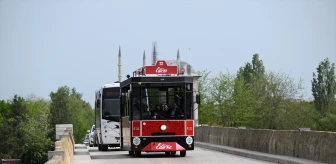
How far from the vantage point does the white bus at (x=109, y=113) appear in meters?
41.4

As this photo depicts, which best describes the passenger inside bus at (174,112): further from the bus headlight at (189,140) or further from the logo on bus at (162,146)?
the logo on bus at (162,146)

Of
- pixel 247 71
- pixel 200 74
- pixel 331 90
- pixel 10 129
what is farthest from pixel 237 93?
pixel 10 129

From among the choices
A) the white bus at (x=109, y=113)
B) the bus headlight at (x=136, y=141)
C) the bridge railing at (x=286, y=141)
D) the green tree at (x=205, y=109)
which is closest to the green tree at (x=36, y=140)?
the green tree at (x=205, y=109)

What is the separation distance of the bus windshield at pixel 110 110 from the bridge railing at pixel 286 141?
559 cm

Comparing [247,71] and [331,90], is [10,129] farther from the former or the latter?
[331,90]

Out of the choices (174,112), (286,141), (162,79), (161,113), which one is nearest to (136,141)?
(161,113)

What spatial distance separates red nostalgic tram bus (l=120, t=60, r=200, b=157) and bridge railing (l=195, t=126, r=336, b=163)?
328 cm

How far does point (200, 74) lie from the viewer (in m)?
106

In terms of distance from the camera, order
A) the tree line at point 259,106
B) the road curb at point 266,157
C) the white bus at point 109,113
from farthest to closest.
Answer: the tree line at point 259,106, the white bus at point 109,113, the road curb at point 266,157

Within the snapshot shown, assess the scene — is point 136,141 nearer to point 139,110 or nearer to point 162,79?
point 139,110

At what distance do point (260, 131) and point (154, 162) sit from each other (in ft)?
23.4

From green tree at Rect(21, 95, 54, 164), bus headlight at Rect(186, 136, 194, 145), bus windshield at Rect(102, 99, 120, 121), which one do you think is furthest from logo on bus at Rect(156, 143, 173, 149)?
green tree at Rect(21, 95, 54, 164)

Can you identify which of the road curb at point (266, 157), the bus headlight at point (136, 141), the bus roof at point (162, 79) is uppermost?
the bus roof at point (162, 79)

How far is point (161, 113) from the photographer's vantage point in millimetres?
31172
